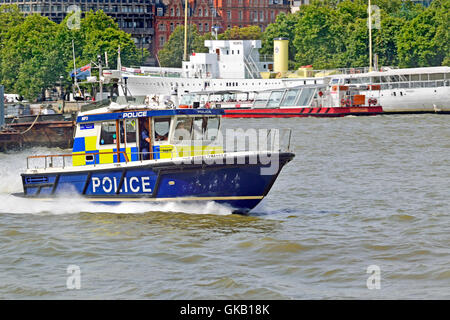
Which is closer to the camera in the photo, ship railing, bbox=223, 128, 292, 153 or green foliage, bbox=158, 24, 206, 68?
ship railing, bbox=223, 128, 292, 153

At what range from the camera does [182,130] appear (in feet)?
76.7

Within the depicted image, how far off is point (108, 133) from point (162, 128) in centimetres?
169

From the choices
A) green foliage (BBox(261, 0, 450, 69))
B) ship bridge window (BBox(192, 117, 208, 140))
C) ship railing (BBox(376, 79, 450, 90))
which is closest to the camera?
ship bridge window (BBox(192, 117, 208, 140))

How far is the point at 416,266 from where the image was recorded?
57.1 ft

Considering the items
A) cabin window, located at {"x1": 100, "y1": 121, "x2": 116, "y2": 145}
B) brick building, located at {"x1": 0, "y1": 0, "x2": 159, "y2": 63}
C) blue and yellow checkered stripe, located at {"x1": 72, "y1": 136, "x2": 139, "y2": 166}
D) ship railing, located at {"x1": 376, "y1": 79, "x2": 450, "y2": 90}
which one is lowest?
blue and yellow checkered stripe, located at {"x1": 72, "y1": 136, "x2": 139, "y2": 166}

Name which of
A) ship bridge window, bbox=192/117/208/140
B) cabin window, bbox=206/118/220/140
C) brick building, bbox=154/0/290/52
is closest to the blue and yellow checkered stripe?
ship bridge window, bbox=192/117/208/140

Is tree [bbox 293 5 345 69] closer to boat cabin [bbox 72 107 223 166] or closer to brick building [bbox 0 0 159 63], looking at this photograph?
brick building [bbox 0 0 159 63]

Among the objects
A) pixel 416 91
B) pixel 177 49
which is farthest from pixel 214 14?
pixel 416 91

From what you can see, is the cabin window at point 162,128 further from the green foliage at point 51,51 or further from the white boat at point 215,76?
the green foliage at point 51,51

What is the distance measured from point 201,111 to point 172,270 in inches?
280

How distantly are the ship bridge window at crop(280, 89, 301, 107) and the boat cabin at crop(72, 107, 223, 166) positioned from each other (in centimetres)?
5974

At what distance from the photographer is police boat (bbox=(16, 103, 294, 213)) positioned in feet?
72.3

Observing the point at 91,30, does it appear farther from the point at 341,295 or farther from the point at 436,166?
the point at 341,295

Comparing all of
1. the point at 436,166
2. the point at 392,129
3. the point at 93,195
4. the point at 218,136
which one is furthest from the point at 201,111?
the point at 392,129
